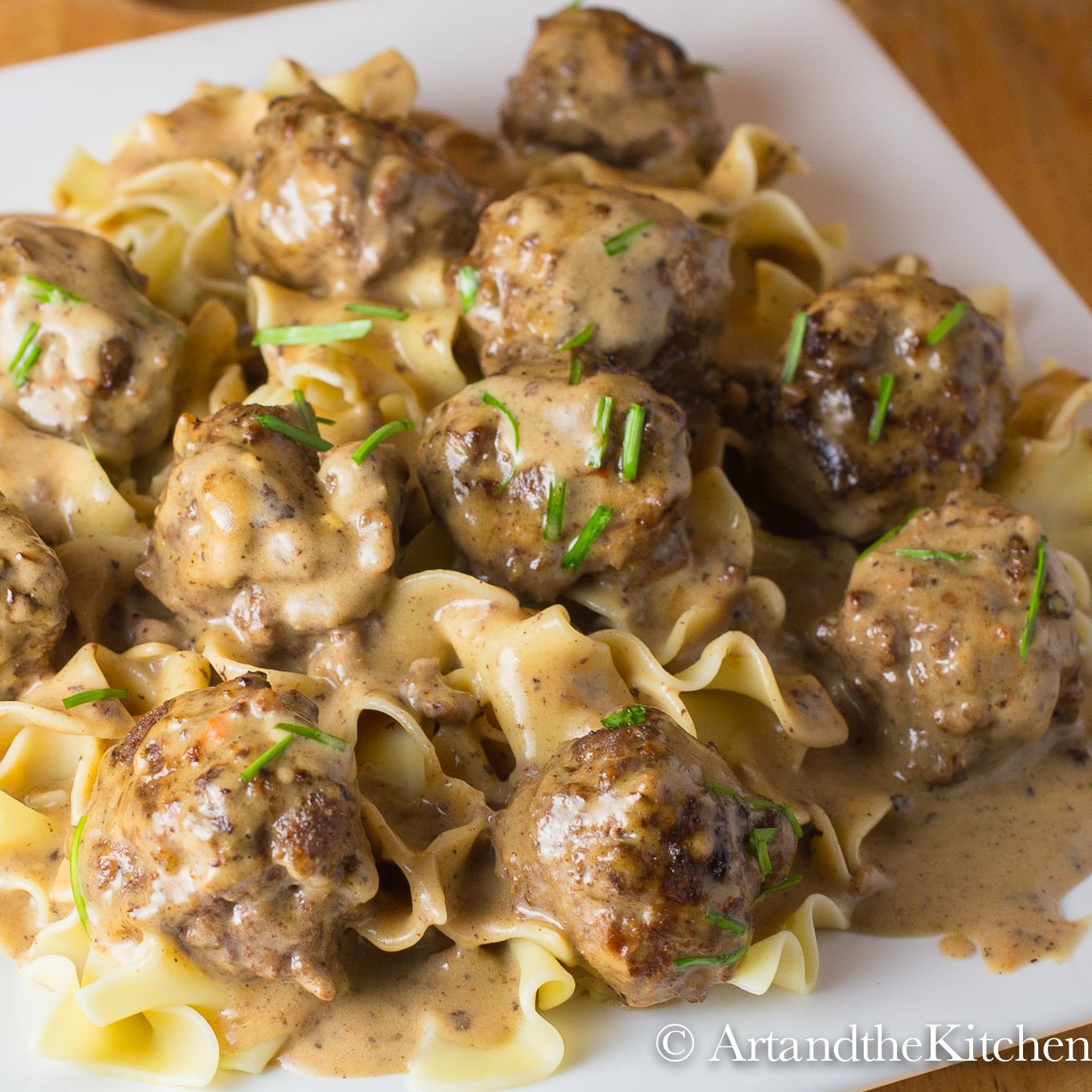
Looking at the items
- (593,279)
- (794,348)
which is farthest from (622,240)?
(794,348)

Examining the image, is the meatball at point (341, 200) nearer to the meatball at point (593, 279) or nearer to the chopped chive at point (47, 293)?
the meatball at point (593, 279)

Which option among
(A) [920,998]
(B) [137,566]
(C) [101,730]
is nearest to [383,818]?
(C) [101,730]

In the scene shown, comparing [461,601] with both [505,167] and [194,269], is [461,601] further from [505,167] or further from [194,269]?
[505,167]

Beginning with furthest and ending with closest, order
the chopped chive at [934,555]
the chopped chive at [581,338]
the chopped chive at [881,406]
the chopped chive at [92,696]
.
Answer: the chopped chive at [881,406] → the chopped chive at [581,338] → the chopped chive at [934,555] → the chopped chive at [92,696]

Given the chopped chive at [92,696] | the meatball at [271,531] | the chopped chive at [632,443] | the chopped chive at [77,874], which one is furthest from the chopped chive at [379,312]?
the chopped chive at [77,874]

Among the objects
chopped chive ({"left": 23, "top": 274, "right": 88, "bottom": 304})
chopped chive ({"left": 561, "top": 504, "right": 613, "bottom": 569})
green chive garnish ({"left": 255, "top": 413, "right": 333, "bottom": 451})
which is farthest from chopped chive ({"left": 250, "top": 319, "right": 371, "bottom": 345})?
chopped chive ({"left": 561, "top": 504, "right": 613, "bottom": 569})

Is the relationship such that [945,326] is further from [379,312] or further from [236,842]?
[236,842]

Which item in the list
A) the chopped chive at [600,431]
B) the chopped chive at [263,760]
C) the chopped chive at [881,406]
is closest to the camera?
the chopped chive at [263,760]
